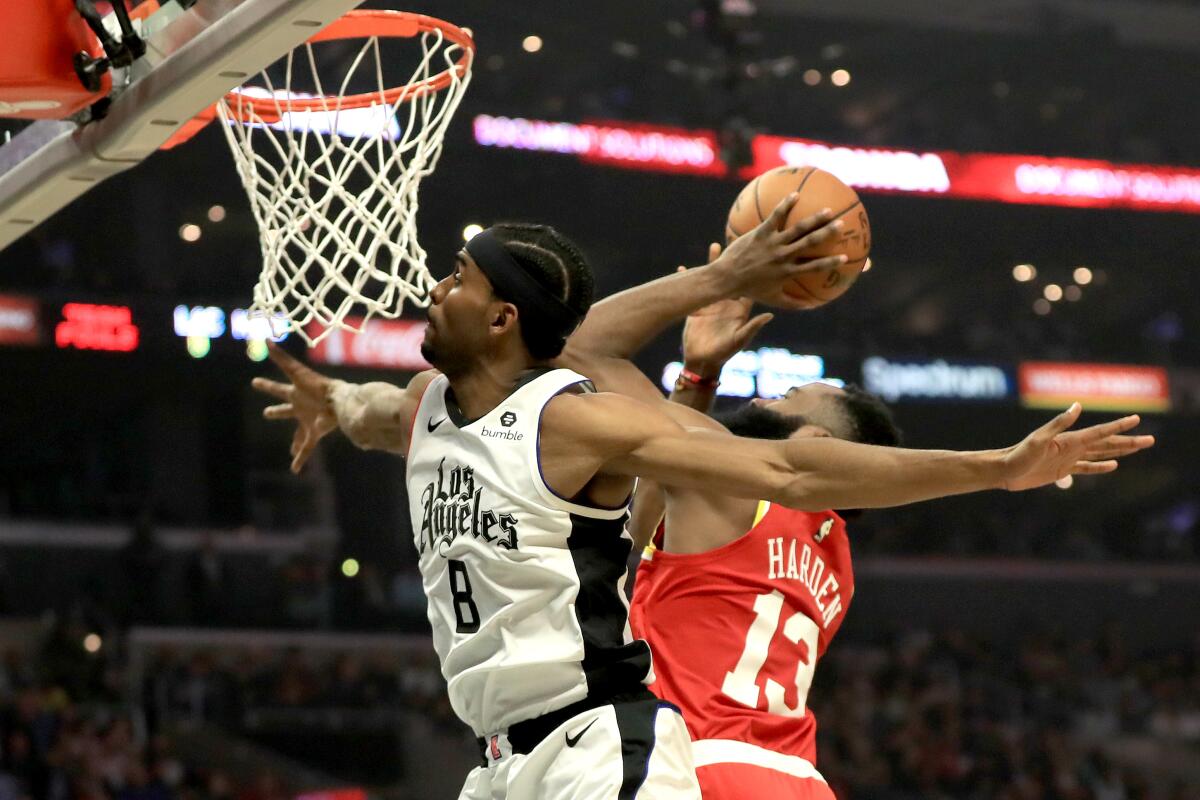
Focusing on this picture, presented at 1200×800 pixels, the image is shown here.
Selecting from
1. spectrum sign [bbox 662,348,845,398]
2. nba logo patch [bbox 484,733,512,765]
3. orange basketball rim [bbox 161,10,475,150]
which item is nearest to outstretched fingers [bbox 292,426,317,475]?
orange basketball rim [bbox 161,10,475,150]

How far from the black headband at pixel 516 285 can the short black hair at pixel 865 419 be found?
111 centimetres

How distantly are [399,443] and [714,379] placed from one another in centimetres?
77

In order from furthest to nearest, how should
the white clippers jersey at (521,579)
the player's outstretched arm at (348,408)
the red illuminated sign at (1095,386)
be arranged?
the red illuminated sign at (1095,386), the player's outstretched arm at (348,408), the white clippers jersey at (521,579)

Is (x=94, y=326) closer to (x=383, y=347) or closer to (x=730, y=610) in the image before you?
(x=383, y=347)

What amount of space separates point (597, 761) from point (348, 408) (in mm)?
1292

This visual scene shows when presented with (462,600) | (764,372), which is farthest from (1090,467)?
(764,372)

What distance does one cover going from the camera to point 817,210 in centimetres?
355

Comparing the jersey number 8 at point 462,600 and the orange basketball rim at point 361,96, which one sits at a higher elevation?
the orange basketball rim at point 361,96

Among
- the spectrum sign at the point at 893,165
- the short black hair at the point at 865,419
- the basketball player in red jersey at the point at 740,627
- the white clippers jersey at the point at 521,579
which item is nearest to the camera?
the white clippers jersey at the point at 521,579

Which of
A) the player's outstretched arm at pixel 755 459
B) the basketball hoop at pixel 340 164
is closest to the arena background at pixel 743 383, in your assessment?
the basketball hoop at pixel 340 164

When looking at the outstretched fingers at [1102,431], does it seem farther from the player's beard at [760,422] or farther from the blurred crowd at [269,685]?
the blurred crowd at [269,685]

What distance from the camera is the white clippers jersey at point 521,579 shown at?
293 cm

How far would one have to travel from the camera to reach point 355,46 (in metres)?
5.10

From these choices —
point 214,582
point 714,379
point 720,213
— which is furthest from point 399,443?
point 720,213
